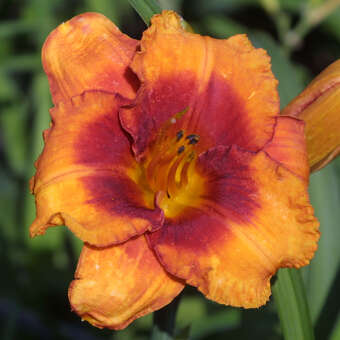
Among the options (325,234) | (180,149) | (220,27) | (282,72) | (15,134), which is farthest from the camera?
(220,27)

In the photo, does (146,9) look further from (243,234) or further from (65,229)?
(65,229)

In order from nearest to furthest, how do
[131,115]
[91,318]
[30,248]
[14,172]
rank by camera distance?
[91,318] → [131,115] → [30,248] → [14,172]

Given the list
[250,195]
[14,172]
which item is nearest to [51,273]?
[14,172]

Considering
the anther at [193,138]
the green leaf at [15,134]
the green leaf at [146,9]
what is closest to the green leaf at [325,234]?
the anther at [193,138]

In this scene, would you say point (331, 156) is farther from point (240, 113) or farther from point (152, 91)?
point (152, 91)

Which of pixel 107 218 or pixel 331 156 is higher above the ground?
pixel 331 156

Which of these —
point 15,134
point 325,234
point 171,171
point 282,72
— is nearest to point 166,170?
point 171,171
